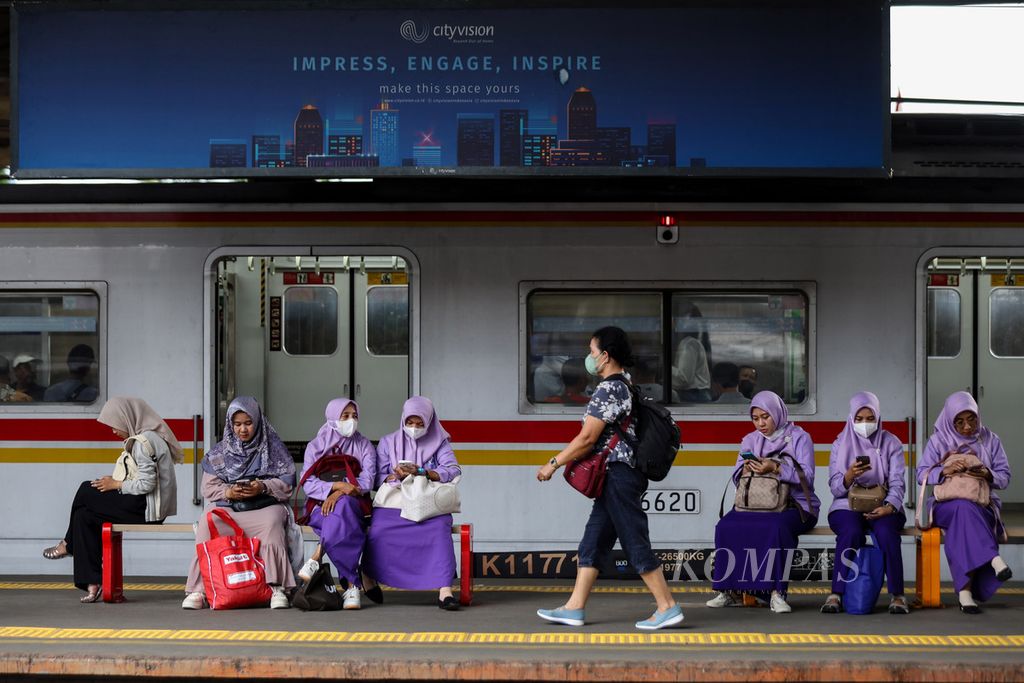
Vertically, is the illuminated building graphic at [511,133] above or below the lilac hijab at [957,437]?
above

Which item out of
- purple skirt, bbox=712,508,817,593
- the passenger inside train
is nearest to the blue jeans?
purple skirt, bbox=712,508,817,593

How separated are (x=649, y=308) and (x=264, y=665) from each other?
399cm

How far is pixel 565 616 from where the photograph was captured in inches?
276

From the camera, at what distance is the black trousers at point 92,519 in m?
7.88

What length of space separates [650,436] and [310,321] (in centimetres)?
510

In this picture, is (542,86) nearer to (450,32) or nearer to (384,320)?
(450,32)

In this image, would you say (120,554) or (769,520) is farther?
(120,554)

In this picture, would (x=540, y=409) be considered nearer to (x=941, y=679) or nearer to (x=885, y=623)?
(x=885, y=623)

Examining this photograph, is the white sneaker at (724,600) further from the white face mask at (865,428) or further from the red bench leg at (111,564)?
the red bench leg at (111,564)

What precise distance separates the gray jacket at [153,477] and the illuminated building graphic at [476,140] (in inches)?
106

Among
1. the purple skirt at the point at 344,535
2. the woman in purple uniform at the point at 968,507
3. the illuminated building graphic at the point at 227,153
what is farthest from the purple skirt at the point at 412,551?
the woman in purple uniform at the point at 968,507

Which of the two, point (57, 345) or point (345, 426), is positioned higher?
point (57, 345)

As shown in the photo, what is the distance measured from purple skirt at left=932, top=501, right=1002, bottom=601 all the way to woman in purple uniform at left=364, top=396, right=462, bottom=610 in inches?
121

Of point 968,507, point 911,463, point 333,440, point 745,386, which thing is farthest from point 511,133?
point 911,463
